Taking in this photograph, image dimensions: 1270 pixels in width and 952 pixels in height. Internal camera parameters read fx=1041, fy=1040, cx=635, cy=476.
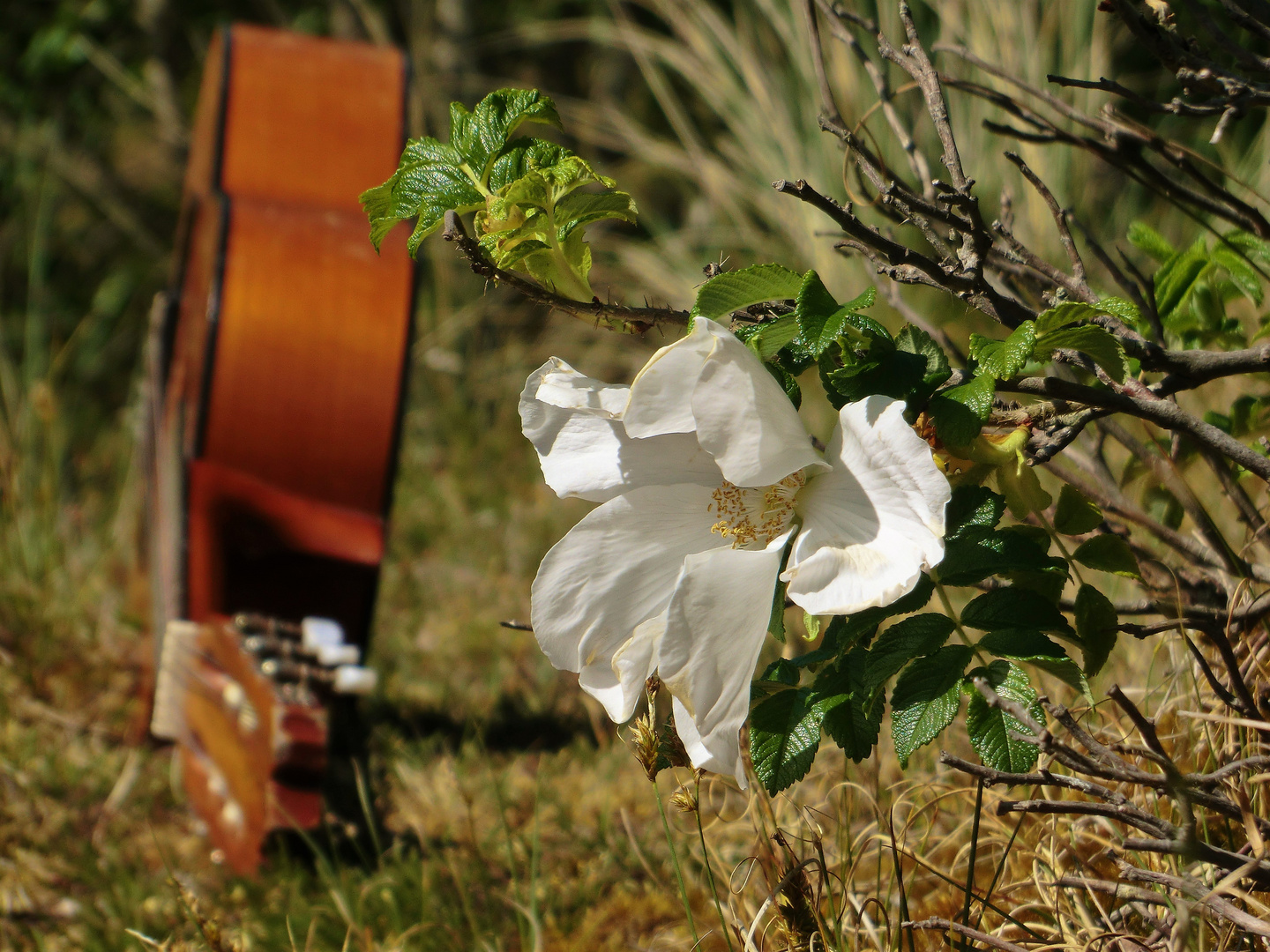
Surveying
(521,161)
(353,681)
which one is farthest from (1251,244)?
(353,681)

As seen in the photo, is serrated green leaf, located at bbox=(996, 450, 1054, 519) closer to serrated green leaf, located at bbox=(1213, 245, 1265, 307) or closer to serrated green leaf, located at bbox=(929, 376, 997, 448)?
serrated green leaf, located at bbox=(929, 376, 997, 448)

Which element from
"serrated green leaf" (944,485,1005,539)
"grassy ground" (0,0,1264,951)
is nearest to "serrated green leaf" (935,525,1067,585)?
"serrated green leaf" (944,485,1005,539)

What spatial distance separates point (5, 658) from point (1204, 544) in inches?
80.0

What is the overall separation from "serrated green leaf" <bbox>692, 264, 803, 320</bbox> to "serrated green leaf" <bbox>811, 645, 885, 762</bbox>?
0.78 feet

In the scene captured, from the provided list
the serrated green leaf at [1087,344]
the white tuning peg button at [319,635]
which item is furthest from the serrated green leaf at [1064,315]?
the white tuning peg button at [319,635]

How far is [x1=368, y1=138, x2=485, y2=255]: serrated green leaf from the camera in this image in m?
0.66

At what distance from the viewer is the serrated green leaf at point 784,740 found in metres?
0.67

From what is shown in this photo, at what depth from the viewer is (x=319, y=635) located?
1438 millimetres

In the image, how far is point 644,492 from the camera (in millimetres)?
682

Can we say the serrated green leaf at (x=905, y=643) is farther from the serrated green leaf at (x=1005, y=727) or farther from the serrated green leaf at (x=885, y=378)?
the serrated green leaf at (x=885, y=378)

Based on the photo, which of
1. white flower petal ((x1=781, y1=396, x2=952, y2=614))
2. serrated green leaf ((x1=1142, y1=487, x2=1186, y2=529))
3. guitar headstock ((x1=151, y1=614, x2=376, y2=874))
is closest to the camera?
white flower petal ((x1=781, y1=396, x2=952, y2=614))

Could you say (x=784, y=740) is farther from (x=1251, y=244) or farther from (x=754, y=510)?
(x=1251, y=244)

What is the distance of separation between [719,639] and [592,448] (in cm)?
16

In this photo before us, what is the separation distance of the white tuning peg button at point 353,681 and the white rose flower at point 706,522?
707 millimetres
